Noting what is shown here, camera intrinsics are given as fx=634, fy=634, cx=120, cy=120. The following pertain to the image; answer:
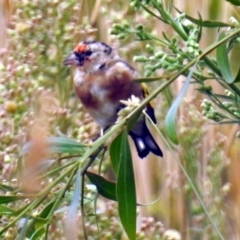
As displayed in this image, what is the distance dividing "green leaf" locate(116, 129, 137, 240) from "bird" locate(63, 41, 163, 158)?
1.53ft

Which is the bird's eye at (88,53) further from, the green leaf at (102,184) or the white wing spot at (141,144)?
the green leaf at (102,184)

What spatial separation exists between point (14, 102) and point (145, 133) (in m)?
0.25

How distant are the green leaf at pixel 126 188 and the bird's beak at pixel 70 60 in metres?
0.58

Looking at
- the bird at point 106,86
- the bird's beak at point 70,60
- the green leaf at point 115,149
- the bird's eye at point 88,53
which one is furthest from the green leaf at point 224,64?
the bird's eye at point 88,53

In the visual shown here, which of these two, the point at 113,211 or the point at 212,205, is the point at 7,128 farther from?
the point at 212,205

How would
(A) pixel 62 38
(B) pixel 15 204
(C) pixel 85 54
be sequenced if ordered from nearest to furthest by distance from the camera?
(B) pixel 15 204
(A) pixel 62 38
(C) pixel 85 54

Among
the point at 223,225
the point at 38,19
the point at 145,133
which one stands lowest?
the point at 223,225

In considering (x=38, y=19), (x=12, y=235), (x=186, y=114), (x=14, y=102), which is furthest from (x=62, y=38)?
(x=12, y=235)

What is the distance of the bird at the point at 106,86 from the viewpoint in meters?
1.10

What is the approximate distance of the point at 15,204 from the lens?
101cm

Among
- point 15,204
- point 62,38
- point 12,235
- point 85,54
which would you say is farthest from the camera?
point 85,54

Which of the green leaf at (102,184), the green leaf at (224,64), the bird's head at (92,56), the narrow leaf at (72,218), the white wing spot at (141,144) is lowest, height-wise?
the narrow leaf at (72,218)

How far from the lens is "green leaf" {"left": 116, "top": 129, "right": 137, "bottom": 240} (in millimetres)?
553

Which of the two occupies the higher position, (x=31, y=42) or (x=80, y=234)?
(x=31, y=42)
